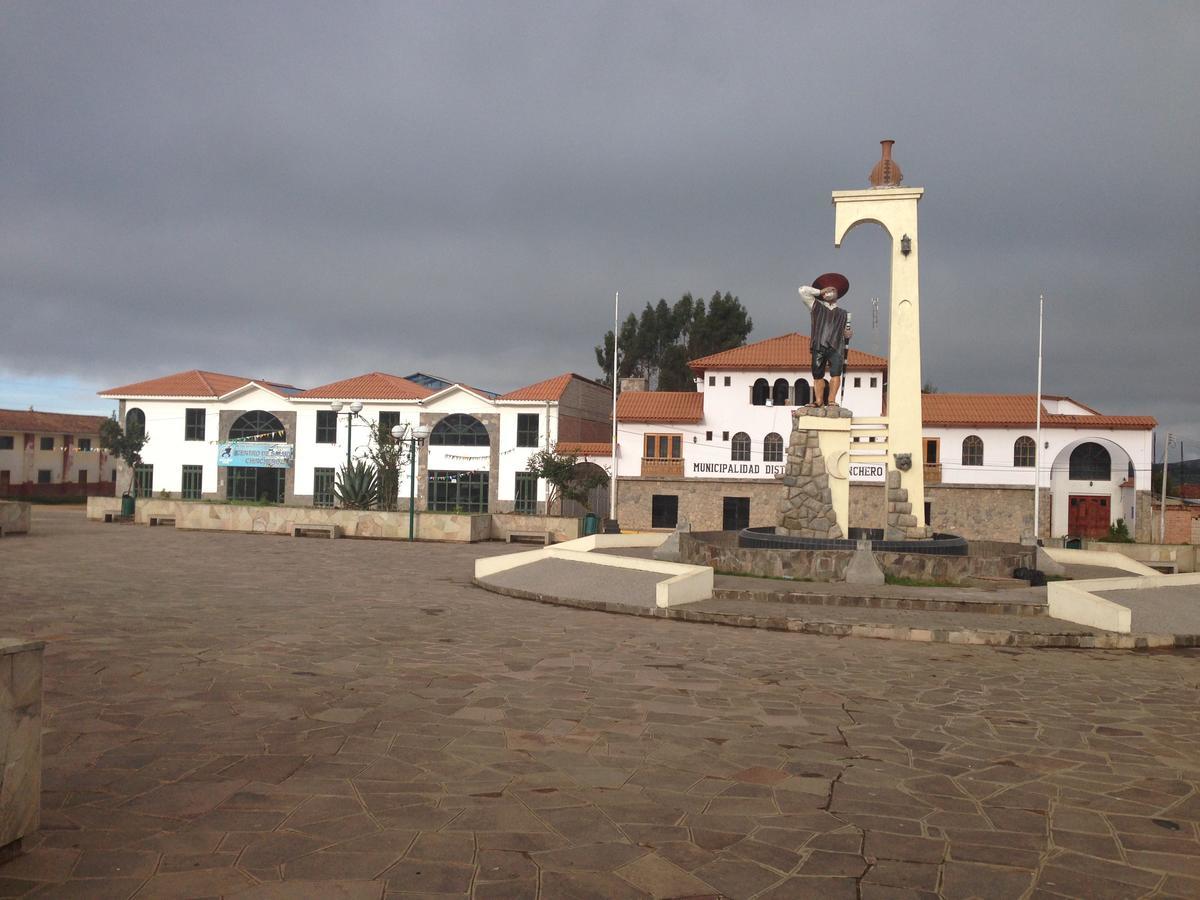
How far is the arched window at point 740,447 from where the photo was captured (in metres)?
37.2

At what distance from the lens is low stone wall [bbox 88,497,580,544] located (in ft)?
81.5

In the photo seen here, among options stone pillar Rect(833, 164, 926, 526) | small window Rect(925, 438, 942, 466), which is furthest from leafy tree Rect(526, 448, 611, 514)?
stone pillar Rect(833, 164, 926, 526)

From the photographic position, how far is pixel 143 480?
4359 cm

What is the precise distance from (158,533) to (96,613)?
52.8ft

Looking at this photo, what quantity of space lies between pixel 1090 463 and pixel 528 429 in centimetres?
2392

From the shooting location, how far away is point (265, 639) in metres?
8.85

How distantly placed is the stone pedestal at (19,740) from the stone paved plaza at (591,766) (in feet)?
0.55

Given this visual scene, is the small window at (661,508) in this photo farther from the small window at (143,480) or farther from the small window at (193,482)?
the small window at (143,480)

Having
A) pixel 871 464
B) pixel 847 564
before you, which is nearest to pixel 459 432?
pixel 871 464

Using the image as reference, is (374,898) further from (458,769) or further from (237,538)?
(237,538)

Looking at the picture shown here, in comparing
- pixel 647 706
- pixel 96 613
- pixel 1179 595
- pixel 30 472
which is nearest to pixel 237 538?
pixel 96 613

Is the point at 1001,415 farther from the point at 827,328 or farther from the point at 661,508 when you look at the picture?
the point at 827,328

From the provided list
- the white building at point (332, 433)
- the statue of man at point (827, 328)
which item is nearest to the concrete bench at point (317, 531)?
the white building at point (332, 433)

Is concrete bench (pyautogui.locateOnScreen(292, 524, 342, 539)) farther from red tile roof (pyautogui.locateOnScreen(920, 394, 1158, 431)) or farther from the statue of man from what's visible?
red tile roof (pyautogui.locateOnScreen(920, 394, 1158, 431))
